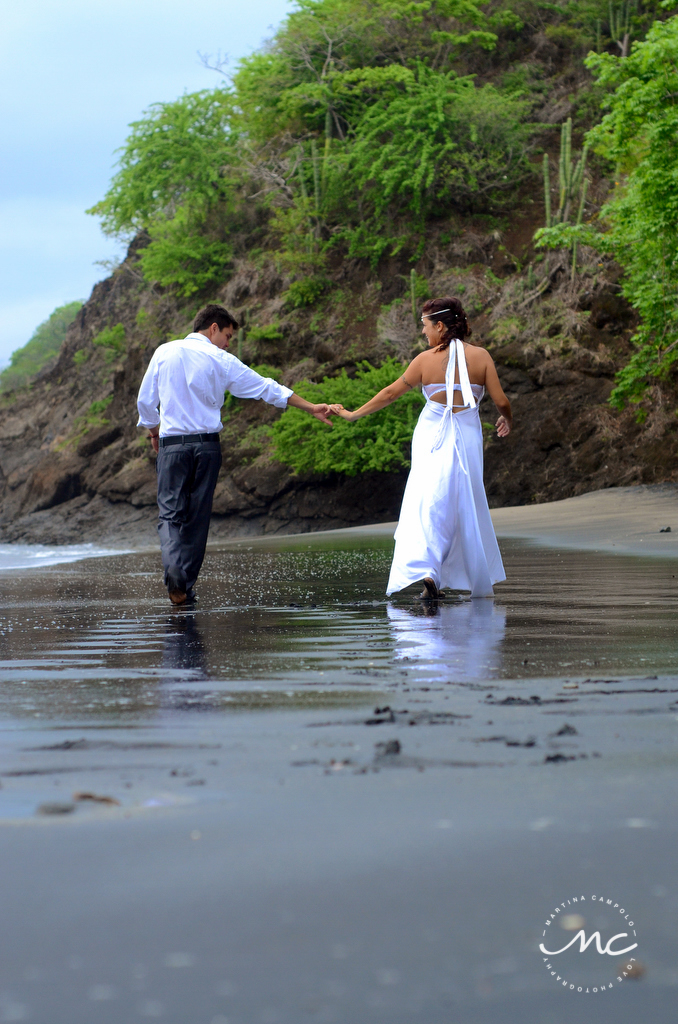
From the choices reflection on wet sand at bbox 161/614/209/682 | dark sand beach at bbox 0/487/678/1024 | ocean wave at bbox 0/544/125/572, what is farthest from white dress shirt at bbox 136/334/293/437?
ocean wave at bbox 0/544/125/572

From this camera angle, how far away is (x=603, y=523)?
13773mm

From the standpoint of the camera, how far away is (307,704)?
9.74ft

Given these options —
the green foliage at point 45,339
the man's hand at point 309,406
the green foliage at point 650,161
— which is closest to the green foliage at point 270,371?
the green foliage at point 650,161

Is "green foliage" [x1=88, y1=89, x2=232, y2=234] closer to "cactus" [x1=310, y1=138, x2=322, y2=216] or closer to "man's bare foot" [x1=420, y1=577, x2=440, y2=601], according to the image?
"cactus" [x1=310, y1=138, x2=322, y2=216]

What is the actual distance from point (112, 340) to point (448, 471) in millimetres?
34729

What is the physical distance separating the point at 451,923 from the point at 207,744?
1.15 meters

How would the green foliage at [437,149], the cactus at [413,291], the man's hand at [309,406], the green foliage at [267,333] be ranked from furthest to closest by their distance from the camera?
the green foliage at [267,333] → the green foliage at [437,149] → the cactus at [413,291] → the man's hand at [309,406]

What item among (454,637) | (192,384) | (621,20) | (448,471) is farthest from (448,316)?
(621,20)

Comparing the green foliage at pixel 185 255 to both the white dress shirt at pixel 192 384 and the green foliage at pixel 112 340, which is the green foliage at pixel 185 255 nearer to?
the green foliage at pixel 112 340

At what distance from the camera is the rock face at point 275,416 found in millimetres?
24516

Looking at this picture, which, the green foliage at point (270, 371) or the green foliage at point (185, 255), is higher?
the green foliage at point (185, 255)

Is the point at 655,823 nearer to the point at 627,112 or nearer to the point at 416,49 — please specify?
the point at 627,112

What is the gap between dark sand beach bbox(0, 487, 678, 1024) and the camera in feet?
4.41

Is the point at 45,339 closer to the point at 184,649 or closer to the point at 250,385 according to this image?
the point at 250,385
